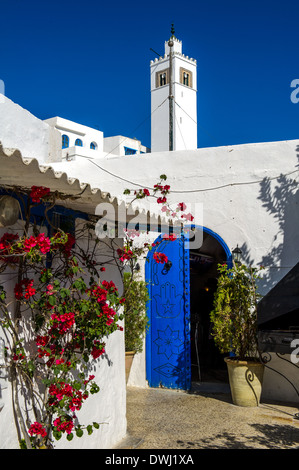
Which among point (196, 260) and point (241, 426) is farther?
point (196, 260)

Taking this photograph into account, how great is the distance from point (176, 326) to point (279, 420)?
2.43 m

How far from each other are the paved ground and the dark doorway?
1534mm

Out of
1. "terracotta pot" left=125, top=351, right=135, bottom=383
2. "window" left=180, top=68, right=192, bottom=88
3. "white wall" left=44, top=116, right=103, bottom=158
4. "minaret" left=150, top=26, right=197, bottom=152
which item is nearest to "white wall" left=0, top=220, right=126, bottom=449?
"terracotta pot" left=125, top=351, right=135, bottom=383

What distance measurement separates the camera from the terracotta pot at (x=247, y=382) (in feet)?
22.7

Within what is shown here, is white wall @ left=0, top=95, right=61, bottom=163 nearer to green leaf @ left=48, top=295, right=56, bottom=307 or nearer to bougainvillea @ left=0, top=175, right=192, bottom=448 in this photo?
bougainvillea @ left=0, top=175, right=192, bottom=448

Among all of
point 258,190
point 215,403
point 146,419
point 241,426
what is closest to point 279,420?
point 241,426

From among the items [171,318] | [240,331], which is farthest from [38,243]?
[171,318]

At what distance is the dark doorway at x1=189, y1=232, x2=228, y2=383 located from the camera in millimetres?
9422

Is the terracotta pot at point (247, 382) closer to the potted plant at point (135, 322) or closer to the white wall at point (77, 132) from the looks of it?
the potted plant at point (135, 322)

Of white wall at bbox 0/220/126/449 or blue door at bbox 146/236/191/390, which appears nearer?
white wall at bbox 0/220/126/449

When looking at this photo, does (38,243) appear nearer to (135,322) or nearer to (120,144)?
(135,322)

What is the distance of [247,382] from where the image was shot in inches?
274
